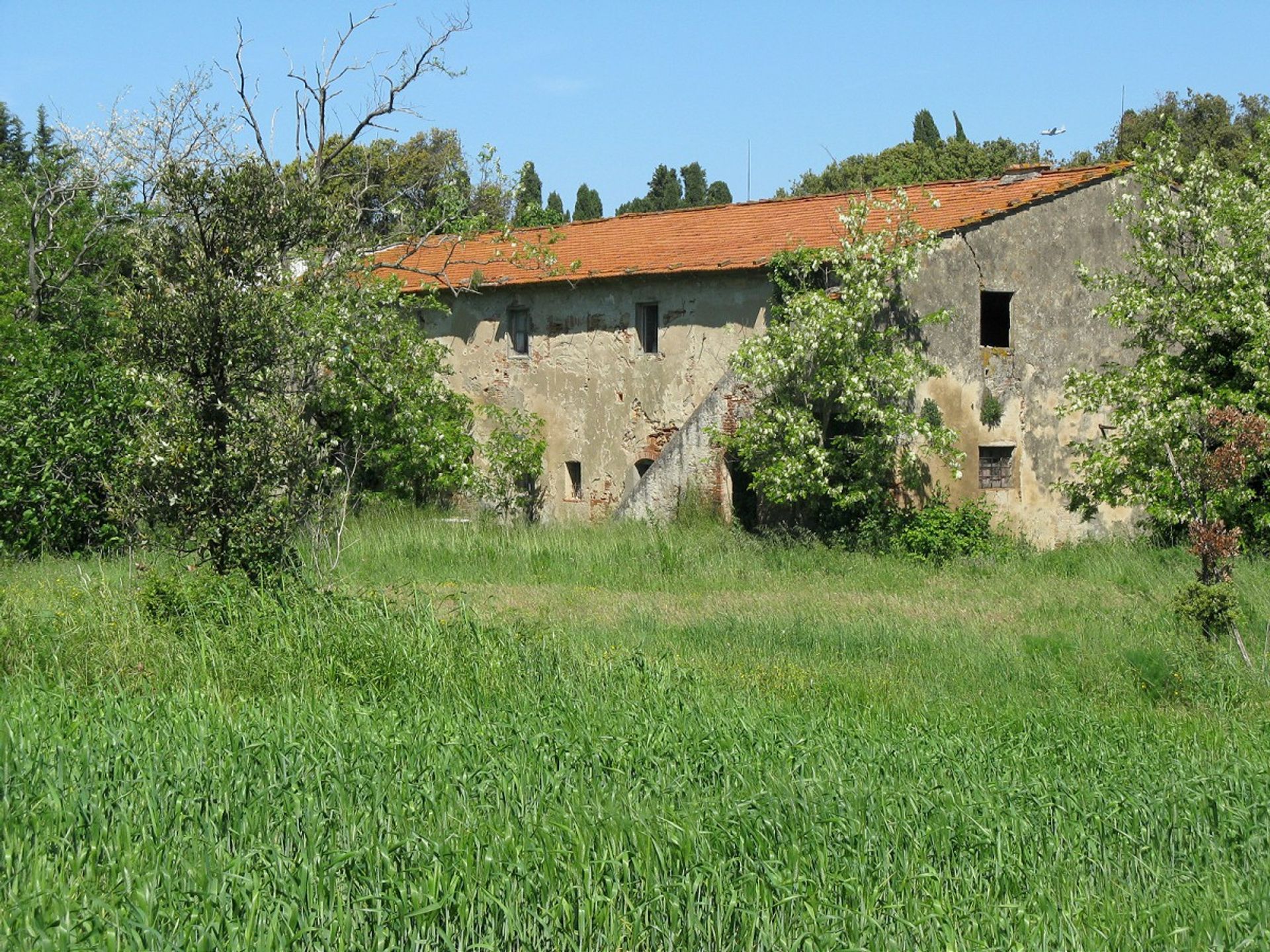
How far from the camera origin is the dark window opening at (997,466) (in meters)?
20.9

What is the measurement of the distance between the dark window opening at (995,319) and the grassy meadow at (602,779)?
984 centimetres

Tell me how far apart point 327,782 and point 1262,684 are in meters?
7.29

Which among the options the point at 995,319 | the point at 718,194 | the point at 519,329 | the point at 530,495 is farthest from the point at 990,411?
the point at 718,194

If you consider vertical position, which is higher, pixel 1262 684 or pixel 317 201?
pixel 317 201

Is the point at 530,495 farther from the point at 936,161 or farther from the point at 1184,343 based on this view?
the point at 936,161

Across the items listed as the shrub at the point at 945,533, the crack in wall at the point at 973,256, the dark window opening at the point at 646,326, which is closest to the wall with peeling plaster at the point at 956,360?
the crack in wall at the point at 973,256

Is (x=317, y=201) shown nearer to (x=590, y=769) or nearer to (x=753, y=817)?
(x=590, y=769)

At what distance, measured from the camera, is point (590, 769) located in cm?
683

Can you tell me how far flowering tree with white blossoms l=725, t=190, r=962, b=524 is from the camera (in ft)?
63.0

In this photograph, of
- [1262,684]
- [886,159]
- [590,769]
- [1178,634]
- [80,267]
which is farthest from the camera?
[886,159]

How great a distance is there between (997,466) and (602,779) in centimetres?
1582


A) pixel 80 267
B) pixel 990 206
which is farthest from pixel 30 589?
pixel 80 267

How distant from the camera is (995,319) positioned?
71.4 feet

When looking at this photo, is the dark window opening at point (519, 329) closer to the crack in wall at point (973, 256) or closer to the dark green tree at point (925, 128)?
the crack in wall at point (973, 256)
